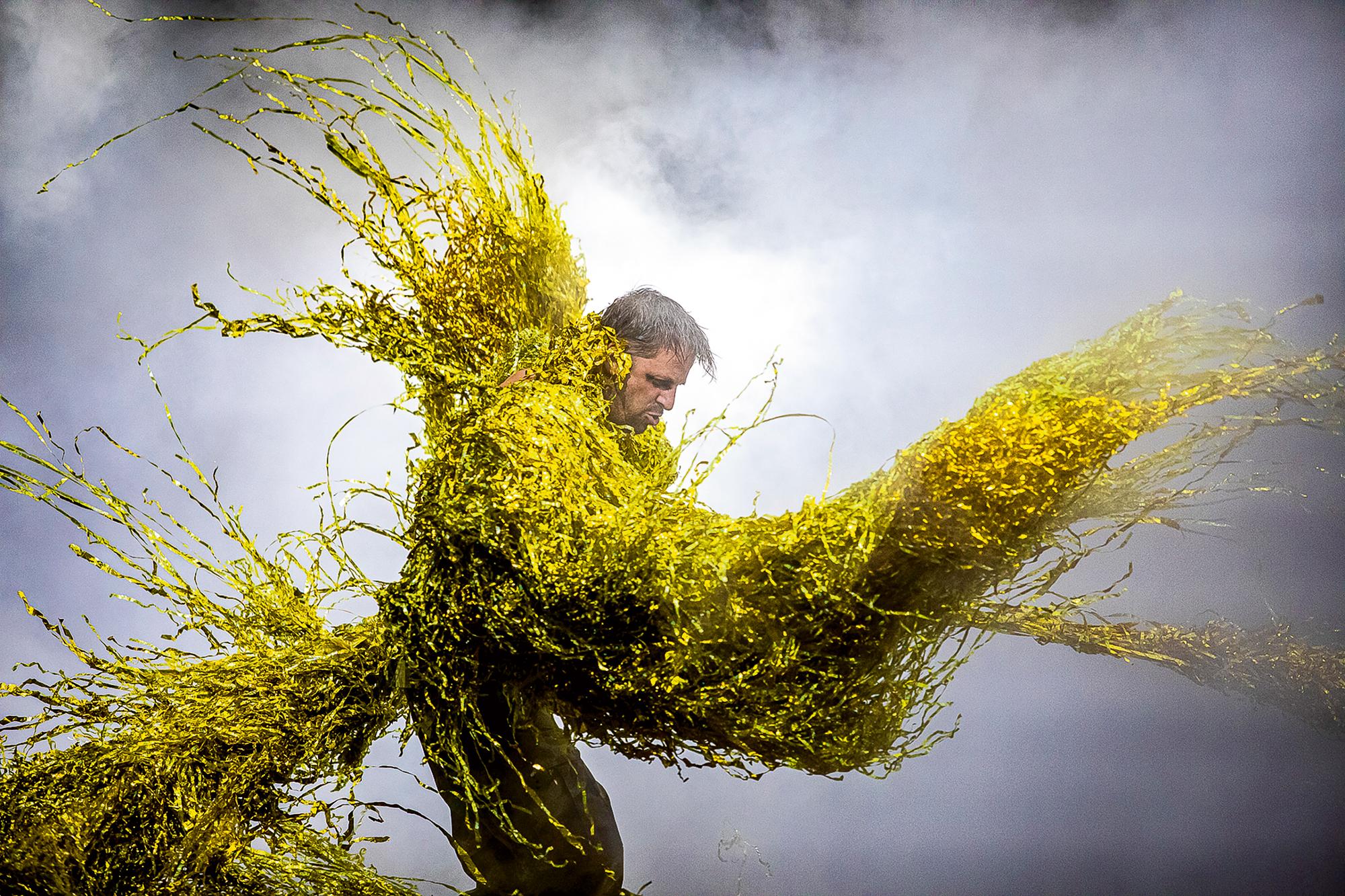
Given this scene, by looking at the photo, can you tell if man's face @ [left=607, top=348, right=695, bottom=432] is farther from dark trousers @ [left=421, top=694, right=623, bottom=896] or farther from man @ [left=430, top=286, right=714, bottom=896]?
dark trousers @ [left=421, top=694, right=623, bottom=896]

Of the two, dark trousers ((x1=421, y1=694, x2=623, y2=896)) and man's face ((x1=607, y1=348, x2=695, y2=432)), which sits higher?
man's face ((x1=607, y1=348, x2=695, y2=432))

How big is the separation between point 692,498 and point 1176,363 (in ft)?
1.59

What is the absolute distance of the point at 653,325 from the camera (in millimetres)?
1240

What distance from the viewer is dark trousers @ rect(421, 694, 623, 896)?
3.46 ft

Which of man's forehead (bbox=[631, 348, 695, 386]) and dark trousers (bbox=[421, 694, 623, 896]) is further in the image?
man's forehead (bbox=[631, 348, 695, 386])

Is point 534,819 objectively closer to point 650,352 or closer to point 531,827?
point 531,827

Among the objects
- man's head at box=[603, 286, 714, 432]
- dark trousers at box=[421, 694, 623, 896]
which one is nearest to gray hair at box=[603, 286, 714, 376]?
man's head at box=[603, 286, 714, 432]

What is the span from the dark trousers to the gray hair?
524mm

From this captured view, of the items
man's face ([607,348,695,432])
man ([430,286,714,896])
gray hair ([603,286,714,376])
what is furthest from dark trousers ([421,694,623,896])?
gray hair ([603,286,714,376])

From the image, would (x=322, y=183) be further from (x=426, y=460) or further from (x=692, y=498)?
(x=692, y=498)

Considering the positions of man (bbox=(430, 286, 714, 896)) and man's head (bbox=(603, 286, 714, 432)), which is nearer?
man (bbox=(430, 286, 714, 896))

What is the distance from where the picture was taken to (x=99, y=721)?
1.12 m

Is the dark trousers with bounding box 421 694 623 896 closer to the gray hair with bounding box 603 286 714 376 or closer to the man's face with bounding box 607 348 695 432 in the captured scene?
the man's face with bounding box 607 348 695 432

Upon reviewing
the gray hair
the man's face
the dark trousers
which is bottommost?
the dark trousers
